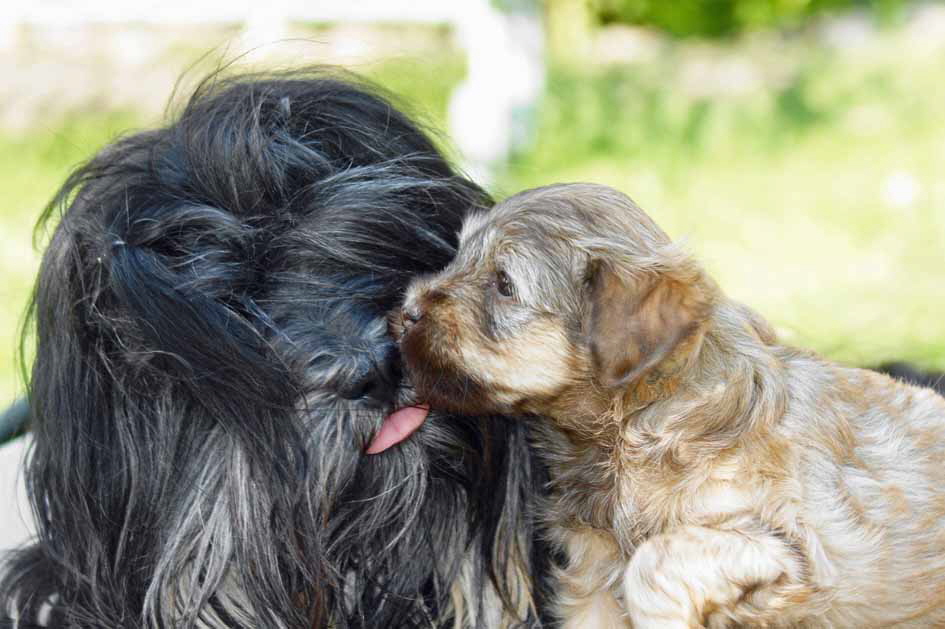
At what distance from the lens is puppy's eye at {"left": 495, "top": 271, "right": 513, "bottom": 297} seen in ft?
8.13

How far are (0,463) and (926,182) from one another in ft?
20.1

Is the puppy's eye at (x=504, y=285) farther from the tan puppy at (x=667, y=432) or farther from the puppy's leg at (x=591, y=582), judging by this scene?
the puppy's leg at (x=591, y=582)

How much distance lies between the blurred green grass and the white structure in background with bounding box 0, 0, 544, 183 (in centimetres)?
25

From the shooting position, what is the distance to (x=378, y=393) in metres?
2.31

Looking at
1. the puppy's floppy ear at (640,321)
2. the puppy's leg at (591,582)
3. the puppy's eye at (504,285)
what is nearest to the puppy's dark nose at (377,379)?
the puppy's eye at (504,285)

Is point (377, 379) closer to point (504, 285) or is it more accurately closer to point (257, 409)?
point (257, 409)

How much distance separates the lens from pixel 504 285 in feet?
8.14

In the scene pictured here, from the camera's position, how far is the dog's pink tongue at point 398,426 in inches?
91.7

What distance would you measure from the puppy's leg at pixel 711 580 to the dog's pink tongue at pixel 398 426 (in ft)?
1.46

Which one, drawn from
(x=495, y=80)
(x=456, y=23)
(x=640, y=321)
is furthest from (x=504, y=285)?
(x=456, y=23)

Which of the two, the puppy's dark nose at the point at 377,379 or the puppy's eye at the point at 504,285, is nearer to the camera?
the puppy's dark nose at the point at 377,379

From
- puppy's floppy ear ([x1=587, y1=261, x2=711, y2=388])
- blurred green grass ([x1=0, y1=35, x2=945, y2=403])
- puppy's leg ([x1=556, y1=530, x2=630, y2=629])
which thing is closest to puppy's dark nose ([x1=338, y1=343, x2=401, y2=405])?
puppy's floppy ear ([x1=587, y1=261, x2=711, y2=388])

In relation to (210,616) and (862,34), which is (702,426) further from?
(862,34)

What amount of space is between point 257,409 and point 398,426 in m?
0.25
